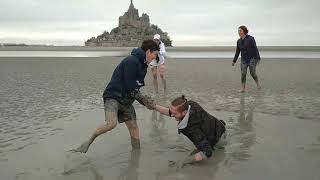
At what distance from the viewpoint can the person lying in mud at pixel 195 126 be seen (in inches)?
225

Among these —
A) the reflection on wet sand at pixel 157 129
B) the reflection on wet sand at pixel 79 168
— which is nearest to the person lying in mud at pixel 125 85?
the reflection on wet sand at pixel 79 168

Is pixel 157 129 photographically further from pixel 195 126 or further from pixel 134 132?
pixel 195 126

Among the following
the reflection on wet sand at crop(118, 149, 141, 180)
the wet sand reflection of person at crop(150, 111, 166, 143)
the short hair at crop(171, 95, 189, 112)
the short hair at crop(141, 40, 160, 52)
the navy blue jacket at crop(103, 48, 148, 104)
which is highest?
the short hair at crop(141, 40, 160, 52)

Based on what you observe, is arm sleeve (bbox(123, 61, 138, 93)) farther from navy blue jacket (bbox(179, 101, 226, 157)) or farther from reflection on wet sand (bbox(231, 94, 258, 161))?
reflection on wet sand (bbox(231, 94, 258, 161))

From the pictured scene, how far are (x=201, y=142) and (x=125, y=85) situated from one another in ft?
4.05

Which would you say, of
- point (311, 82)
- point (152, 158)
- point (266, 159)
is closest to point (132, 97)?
point (152, 158)

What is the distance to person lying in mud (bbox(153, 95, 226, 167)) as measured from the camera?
18.8ft

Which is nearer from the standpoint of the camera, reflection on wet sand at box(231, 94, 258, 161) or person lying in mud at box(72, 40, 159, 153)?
person lying in mud at box(72, 40, 159, 153)

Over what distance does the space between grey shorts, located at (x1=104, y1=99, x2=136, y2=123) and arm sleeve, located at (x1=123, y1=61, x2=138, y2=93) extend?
0.99 feet

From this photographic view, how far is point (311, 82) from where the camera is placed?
15.9m

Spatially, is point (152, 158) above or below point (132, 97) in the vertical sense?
below

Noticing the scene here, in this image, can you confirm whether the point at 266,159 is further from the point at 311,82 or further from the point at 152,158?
the point at 311,82

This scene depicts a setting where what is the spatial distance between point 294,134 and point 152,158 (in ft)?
8.40

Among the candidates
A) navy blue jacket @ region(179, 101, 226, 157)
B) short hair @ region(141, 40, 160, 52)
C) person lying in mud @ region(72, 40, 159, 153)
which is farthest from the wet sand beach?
short hair @ region(141, 40, 160, 52)
